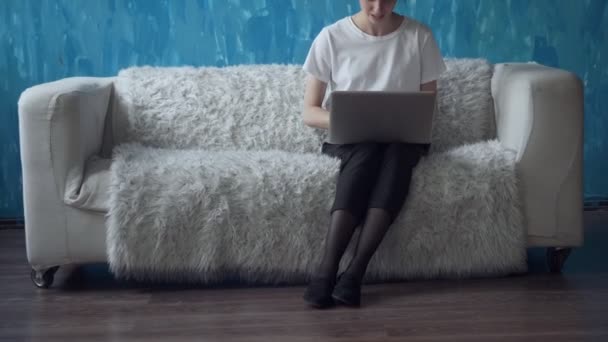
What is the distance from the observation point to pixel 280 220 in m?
2.27

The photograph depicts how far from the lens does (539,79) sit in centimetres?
239

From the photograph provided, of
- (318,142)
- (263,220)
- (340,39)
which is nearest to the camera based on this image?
(263,220)

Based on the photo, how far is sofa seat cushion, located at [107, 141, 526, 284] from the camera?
225 cm

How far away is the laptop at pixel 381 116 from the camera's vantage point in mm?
2082

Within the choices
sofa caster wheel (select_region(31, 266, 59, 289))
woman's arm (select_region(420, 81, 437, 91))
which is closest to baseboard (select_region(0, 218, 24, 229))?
sofa caster wheel (select_region(31, 266, 59, 289))

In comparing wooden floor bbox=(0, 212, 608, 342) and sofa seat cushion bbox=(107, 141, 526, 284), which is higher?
sofa seat cushion bbox=(107, 141, 526, 284)

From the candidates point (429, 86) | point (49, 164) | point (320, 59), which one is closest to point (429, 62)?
point (429, 86)

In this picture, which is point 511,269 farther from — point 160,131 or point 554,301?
point 160,131

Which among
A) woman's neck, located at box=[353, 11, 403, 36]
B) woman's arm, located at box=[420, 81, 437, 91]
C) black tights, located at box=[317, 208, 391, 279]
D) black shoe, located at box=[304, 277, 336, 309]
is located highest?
woman's neck, located at box=[353, 11, 403, 36]

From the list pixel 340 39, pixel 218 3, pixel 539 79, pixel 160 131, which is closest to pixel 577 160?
pixel 539 79

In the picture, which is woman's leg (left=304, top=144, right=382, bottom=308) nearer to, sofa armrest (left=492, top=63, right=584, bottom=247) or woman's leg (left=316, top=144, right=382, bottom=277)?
woman's leg (left=316, top=144, right=382, bottom=277)

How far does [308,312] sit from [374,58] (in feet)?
2.97

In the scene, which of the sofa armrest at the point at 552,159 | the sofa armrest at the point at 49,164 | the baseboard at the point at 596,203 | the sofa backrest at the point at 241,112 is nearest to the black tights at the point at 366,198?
the sofa armrest at the point at 552,159

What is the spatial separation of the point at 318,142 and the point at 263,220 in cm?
57
